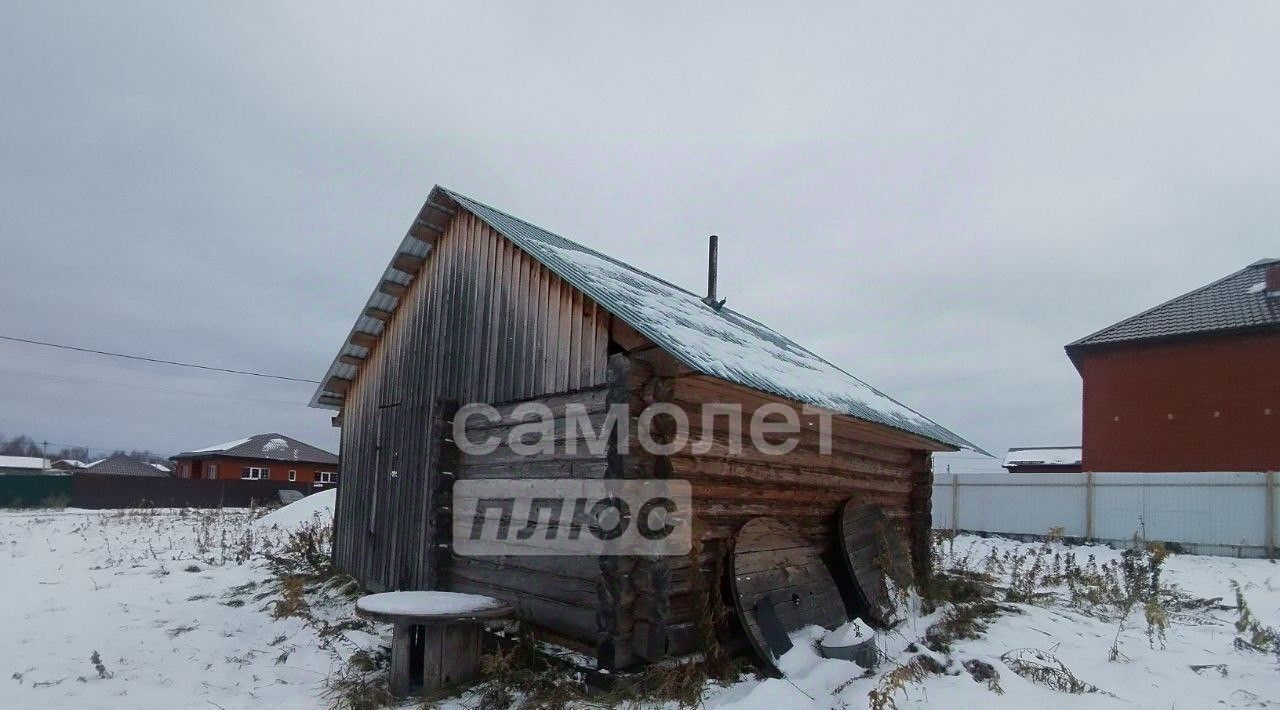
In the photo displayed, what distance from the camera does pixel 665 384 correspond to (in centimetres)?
644

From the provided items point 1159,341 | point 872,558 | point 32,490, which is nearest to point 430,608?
point 872,558

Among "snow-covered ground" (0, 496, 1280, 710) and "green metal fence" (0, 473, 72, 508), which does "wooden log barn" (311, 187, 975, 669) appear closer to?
"snow-covered ground" (0, 496, 1280, 710)

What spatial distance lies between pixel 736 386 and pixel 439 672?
3460 mm

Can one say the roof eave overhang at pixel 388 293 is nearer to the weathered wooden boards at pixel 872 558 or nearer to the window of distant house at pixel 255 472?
the weathered wooden boards at pixel 872 558

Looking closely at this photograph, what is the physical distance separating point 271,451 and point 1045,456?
42942 millimetres

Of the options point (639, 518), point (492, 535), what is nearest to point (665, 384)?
point (639, 518)

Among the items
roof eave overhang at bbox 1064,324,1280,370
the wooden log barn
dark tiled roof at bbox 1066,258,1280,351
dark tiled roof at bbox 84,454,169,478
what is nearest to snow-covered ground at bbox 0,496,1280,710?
the wooden log barn

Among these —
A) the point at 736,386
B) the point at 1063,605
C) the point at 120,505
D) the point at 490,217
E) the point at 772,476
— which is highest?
the point at 490,217

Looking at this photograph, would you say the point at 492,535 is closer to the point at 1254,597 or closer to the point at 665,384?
the point at 665,384

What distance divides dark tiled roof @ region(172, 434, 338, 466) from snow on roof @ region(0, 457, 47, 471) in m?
36.8

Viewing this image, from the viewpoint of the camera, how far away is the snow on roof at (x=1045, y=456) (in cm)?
3812

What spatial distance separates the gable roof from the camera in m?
6.38

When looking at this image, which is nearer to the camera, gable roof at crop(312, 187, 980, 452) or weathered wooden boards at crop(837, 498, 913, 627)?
gable roof at crop(312, 187, 980, 452)

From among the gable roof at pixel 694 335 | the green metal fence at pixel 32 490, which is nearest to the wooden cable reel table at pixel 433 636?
the gable roof at pixel 694 335
